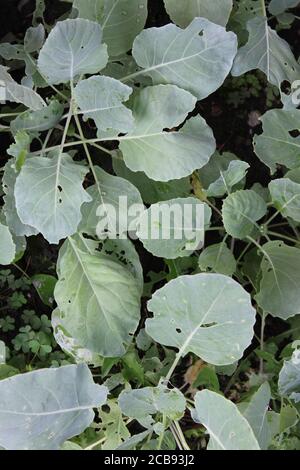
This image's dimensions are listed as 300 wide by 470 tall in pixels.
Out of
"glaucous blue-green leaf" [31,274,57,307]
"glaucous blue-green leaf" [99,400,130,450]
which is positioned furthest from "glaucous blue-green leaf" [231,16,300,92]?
"glaucous blue-green leaf" [99,400,130,450]

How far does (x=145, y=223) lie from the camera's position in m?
0.87

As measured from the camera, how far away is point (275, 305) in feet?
2.91

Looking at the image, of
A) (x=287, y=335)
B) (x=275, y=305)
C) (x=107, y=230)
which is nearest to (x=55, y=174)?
(x=107, y=230)

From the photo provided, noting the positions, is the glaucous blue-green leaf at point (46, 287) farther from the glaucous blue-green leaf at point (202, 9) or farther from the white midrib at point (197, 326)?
the glaucous blue-green leaf at point (202, 9)

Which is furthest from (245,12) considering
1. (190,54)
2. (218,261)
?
(218,261)

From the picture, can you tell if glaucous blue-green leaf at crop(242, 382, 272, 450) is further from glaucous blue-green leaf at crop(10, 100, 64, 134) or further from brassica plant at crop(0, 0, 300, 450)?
glaucous blue-green leaf at crop(10, 100, 64, 134)

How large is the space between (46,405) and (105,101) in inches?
16.6

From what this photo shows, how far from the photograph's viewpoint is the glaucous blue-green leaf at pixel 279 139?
0.94 meters

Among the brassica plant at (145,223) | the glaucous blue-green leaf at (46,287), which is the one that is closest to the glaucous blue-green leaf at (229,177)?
the brassica plant at (145,223)

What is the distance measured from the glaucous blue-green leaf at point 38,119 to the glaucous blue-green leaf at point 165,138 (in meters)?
0.11

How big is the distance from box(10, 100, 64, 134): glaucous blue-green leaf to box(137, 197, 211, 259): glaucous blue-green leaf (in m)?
0.20

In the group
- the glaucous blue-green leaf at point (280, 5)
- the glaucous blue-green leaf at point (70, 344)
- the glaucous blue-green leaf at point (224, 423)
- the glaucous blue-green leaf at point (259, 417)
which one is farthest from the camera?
the glaucous blue-green leaf at point (280, 5)

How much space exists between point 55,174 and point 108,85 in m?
0.15

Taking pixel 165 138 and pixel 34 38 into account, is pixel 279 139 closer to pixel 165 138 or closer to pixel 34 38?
pixel 165 138
